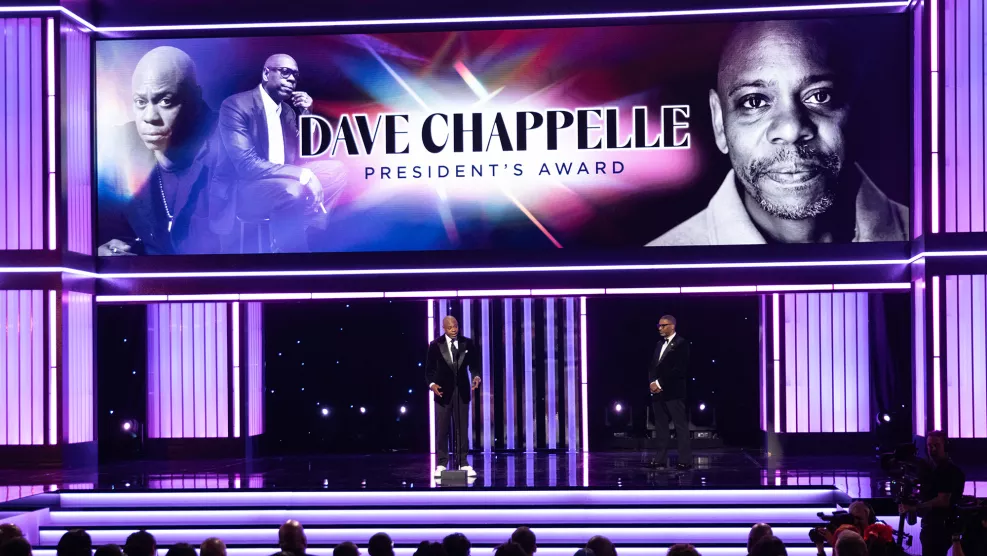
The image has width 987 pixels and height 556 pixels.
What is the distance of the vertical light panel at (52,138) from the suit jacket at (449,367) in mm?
4076

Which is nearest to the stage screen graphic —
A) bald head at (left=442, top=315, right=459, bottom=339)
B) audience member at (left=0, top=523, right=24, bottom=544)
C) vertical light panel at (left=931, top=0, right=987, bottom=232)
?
vertical light panel at (left=931, top=0, right=987, bottom=232)

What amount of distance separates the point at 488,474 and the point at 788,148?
4.54 metres

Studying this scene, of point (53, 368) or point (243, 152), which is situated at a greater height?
point (243, 152)

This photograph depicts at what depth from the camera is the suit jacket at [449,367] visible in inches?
407

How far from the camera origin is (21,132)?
11266 mm

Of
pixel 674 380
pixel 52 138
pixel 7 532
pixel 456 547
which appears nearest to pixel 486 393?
pixel 674 380

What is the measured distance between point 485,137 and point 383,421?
12.0ft

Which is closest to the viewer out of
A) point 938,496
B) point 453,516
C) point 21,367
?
point 938,496

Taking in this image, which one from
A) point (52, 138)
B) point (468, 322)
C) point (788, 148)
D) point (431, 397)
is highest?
point (52, 138)

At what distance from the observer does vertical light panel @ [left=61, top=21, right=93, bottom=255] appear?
11344 millimetres

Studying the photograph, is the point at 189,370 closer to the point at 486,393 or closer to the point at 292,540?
the point at 486,393

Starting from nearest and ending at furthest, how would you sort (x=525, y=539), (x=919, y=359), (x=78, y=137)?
(x=525, y=539), (x=919, y=359), (x=78, y=137)

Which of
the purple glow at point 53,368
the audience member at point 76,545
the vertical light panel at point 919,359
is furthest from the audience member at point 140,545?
the vertical light panel at point 919,359

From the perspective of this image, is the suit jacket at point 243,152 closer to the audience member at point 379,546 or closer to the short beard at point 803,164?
the short beard at point 803,164
